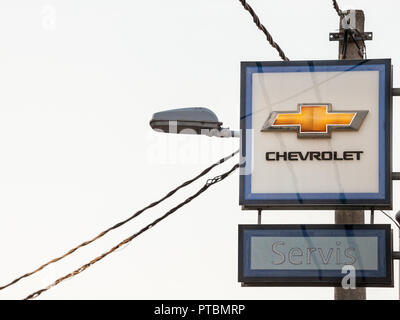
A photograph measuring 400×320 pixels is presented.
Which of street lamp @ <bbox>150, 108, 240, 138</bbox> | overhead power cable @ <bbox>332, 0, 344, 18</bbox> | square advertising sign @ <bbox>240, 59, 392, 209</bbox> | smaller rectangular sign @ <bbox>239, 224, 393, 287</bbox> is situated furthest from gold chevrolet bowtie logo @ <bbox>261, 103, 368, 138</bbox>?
overhead power cable @ <bbox>332, 0, 344, 18</bbox>

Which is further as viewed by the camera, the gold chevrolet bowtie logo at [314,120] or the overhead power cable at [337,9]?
the overhead power cable at [337,9]

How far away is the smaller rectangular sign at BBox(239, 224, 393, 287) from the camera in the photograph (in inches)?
739

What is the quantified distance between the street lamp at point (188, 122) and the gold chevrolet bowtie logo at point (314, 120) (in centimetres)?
94

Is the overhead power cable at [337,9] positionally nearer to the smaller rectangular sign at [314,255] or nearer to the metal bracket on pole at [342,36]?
the metal bracket on pole at [342,36]

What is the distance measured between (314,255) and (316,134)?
5.08 ft

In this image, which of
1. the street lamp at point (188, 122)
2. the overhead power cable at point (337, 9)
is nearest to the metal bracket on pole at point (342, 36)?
the overhead power cable at point (337, 9)

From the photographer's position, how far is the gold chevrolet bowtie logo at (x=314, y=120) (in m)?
19.2

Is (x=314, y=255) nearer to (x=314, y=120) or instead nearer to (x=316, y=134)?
(x=316, y=134)

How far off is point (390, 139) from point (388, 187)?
2.03 feet

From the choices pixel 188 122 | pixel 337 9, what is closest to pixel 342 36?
pixel 337 9
